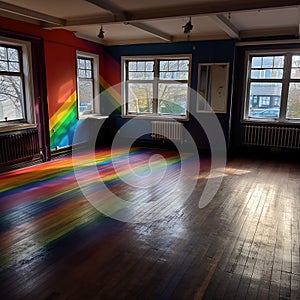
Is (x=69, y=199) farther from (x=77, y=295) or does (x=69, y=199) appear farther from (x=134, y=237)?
(x=77, y=295)

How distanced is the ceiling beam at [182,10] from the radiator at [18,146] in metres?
2.37

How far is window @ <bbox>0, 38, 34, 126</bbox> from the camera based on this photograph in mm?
5434

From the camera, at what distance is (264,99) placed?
704 centimetres

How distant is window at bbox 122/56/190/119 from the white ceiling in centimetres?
76

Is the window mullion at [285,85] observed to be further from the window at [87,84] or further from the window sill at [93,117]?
the window at [87,84]

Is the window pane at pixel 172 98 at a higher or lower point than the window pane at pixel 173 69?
lower

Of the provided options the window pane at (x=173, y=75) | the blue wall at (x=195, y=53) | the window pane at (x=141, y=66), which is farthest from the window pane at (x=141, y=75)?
the blue wall at (x=195, y=53)

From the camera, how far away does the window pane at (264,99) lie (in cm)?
691

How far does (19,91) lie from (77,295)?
4.66 metres

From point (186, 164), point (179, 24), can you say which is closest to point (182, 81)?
point (179, 24)

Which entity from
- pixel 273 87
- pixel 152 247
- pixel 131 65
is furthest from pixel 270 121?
pixel 152 247

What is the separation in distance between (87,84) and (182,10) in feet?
12.0

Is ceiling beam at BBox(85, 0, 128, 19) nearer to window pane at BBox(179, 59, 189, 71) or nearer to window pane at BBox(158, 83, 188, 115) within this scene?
window pane at BBox(179, 59, 189, 71)

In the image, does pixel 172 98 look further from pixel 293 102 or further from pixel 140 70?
pixel 293 102
